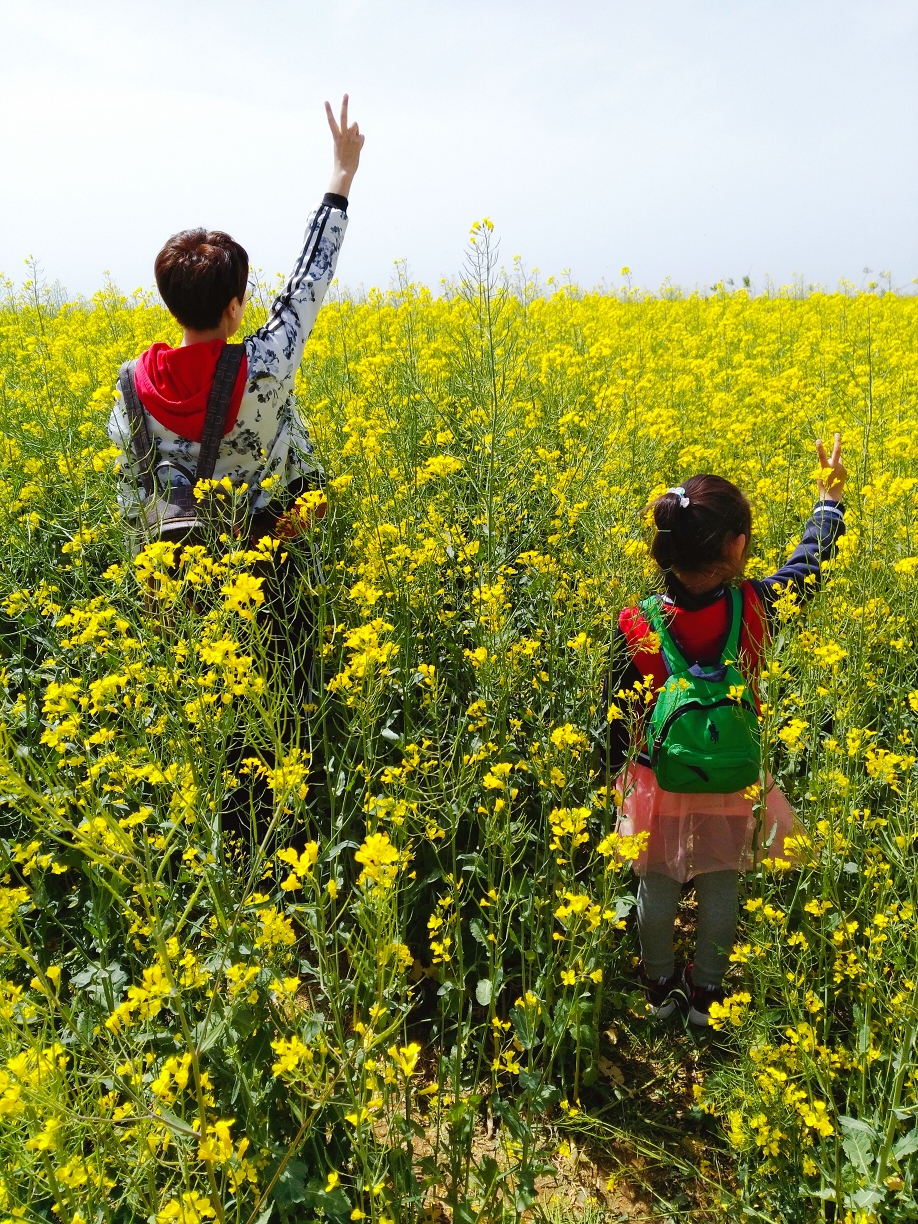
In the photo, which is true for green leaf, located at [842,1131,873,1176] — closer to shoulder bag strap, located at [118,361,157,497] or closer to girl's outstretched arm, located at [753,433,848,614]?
girl's outstretched arm, located at [753,433,848,614]

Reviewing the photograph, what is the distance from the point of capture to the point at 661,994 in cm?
228

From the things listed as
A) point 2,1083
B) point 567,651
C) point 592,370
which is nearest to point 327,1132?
point 2,1083

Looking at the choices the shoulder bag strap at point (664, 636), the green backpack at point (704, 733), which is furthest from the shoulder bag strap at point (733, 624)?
the shoulder bag strap at point (664, 636)

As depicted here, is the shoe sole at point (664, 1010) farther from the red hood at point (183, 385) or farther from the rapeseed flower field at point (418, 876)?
the red hood at point (183, 385)

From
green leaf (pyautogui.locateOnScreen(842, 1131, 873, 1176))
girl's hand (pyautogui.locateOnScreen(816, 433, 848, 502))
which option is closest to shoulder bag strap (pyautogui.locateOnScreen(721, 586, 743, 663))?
girl's hand (pyautogui.locateOnScreen(816, 433, 848, 502))

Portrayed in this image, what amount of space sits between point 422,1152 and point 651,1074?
608 millimetres

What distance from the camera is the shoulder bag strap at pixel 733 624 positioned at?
2.13 meters

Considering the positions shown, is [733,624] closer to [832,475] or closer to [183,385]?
[832,475]

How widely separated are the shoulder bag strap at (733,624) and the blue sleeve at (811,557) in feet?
0.30

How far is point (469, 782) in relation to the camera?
1888 millimetres

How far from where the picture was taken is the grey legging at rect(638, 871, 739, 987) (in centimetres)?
221

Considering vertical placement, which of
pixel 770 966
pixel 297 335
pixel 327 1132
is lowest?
pixel 327 1132

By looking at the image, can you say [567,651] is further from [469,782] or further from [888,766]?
[888,766]

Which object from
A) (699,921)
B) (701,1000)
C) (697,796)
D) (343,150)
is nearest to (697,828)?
(697,796)
